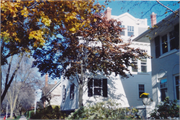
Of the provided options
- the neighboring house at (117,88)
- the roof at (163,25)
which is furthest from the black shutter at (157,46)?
the neighboring house at (117,88)

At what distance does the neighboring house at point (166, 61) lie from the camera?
1247cm

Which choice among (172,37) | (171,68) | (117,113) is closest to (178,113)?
(117,113)

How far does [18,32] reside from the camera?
8.21m

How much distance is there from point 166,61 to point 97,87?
266 inches

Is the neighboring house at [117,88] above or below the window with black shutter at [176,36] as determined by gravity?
below

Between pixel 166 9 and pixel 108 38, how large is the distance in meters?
5.59

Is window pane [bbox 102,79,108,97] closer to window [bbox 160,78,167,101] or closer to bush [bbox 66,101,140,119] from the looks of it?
window [bbox 160,78,167,101]

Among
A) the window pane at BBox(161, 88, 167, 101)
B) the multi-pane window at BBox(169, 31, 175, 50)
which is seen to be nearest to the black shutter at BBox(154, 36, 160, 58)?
the multi-pane window at BBox(169, 31, 175, 50)

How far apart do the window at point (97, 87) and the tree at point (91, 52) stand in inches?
152

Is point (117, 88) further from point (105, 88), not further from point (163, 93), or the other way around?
point (163, 93)

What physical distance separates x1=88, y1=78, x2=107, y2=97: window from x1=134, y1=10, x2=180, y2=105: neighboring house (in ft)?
16.5

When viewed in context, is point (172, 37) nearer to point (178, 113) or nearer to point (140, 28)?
point (178, 113)

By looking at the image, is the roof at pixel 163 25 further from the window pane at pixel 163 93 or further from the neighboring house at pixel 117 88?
the neighboring house at pixel 117 88

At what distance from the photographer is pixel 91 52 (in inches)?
525
